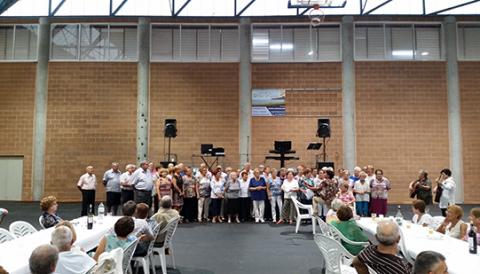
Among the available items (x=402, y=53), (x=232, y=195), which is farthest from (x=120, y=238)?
(x=402, y=53)

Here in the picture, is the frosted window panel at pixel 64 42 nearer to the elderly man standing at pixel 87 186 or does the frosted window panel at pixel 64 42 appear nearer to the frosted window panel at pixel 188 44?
the frosted window panel at pixel 188 44

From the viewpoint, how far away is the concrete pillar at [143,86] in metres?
12.3

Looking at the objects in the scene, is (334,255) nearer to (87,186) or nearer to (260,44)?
(87,186)

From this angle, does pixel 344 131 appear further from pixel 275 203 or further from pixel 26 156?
pixel 26 156

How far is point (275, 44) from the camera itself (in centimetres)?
1278

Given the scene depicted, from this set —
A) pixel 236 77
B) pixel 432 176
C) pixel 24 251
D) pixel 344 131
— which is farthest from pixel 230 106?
pixel 24 251

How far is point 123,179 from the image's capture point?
8234mm

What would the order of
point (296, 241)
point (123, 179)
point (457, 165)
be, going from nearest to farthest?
1. point (296, 241)
2. point (123, 179)
3. point (457, 165)

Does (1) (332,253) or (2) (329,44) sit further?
(2) (329,44)

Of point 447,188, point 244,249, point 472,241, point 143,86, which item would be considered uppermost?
point 143,86

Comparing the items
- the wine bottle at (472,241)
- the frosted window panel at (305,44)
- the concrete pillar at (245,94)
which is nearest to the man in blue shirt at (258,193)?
the concrete pillar at (245,94)

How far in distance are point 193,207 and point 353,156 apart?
5.95m

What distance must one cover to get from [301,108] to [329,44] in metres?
2.35

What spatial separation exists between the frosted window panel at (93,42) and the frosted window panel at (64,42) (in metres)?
0.23
